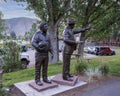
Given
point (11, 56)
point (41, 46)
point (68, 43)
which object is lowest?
point (11, 56)

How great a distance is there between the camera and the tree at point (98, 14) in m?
15.5

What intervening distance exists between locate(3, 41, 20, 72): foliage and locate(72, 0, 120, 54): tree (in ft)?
14.3

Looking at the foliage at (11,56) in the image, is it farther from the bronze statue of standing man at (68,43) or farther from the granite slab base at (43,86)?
the granite slab base at (43,86)

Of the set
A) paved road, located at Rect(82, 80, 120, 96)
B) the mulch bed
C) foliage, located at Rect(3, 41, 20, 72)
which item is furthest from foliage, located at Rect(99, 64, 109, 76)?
foliage, located at Rect(3, 41, 20, 72)

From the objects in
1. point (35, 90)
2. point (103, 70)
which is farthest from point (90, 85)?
point (35, 90)

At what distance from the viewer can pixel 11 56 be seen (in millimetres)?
14781

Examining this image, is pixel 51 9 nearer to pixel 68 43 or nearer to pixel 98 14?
pixel 98 14

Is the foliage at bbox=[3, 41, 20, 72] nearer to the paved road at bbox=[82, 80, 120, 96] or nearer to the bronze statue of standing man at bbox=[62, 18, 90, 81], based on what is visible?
the bronze statue of standing man at bbox=[62, 18, 90, 81]

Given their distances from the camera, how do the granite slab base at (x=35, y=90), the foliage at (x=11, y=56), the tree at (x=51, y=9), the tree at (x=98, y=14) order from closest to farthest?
the granite slab base at (x=35, y=90)
the tree at (x=51, y=9)
the foliage at (x=11, y=56)
the tree at (x=98, y=14)

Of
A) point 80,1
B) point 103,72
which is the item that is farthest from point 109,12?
point 103,72

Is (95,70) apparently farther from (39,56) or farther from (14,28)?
(14,28)

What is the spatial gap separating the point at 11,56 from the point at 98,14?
681 centimetres

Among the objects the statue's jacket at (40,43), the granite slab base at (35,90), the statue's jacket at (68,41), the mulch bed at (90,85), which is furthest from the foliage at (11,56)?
the statue's jacket at (40,43)

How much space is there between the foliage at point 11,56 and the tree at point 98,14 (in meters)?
4.35
